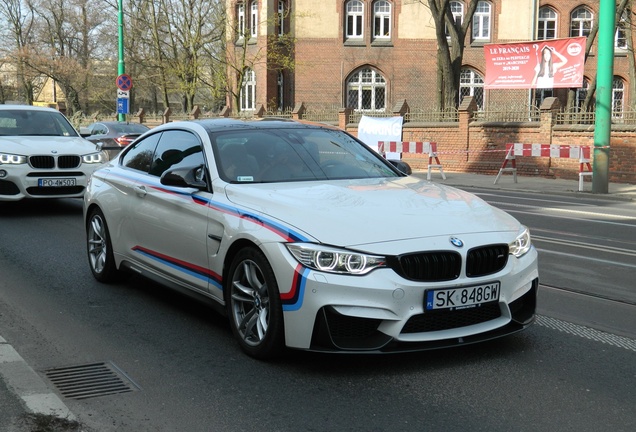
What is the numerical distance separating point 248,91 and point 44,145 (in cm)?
3533

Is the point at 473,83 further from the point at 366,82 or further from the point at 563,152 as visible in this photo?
the point at 563,152

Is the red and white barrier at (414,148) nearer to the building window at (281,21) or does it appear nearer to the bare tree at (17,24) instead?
the building window at (281,21)

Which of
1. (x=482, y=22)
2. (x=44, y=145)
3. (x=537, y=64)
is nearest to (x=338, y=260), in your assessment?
(x=44, y=145)

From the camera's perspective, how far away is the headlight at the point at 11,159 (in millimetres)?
12359

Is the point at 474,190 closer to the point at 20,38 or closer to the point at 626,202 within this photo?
the point at 626,202

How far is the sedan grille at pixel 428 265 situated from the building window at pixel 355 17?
1626 inches

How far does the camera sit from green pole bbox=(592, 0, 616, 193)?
1778 centimetres

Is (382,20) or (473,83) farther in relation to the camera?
(473,83)

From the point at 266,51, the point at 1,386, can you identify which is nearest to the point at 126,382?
the point at 1,386

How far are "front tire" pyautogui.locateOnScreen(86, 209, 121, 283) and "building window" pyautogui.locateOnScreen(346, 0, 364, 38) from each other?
38390 millimetres

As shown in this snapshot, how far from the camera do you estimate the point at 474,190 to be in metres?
20.0

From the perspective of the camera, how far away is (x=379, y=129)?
27.1 metres

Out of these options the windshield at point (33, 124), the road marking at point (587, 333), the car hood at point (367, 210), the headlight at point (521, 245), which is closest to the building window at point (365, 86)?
the windshield at point (33, 124)

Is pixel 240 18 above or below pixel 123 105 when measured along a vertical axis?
above
